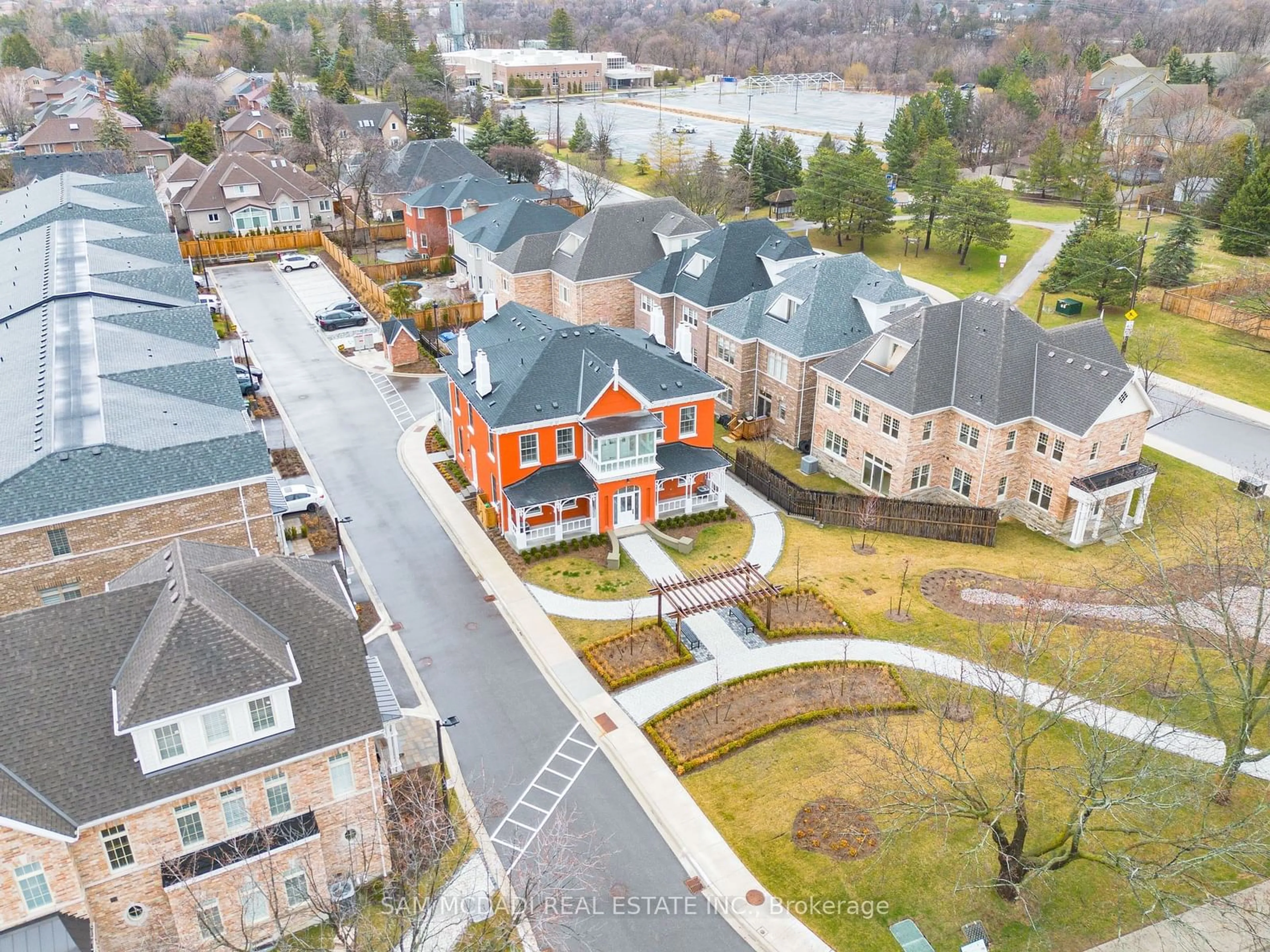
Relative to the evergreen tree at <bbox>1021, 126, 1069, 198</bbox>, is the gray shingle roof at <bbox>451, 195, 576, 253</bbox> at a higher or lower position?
lower

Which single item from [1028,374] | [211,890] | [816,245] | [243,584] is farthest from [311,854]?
[816,245]

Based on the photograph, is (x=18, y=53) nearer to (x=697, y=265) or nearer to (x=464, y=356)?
(x=697, y=265)

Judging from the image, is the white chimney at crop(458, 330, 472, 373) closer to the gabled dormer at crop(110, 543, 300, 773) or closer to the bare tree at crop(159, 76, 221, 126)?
the gabled dormer at crop(110, 543, 300, 773)

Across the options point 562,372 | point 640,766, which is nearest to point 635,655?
point 640,766

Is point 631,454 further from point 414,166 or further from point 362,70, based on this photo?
point 362,70

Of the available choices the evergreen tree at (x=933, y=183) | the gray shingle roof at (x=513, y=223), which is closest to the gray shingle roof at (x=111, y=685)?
the gray shingle roof at (x=513, y=223)

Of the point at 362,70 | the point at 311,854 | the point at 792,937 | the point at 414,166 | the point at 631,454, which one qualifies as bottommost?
the point at 792,937

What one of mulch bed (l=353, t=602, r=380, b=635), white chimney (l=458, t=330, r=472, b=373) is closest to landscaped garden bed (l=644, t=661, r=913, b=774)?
mulch bed (l=353, t=602, r=380, b=635)
